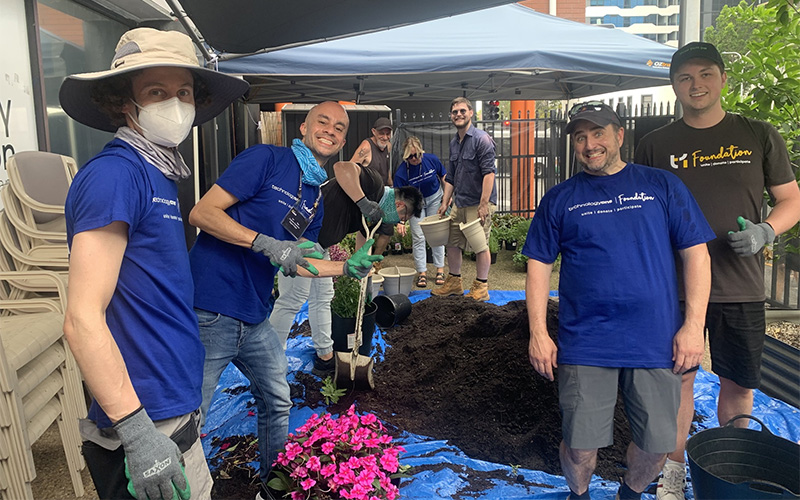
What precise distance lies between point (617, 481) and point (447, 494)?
0.89 m

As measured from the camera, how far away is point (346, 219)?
4.22m

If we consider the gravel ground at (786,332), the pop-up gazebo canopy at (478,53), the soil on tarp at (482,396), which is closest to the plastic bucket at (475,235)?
the soil on tarp at (482,396)

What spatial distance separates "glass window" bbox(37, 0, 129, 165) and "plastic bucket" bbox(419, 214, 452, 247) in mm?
3460

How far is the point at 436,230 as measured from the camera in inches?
246

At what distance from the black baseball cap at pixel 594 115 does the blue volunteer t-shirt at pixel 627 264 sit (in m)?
0.23

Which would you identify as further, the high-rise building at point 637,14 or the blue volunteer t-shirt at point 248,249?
the high-rise building at point 637,14

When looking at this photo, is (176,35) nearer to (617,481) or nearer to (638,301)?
(638,301)

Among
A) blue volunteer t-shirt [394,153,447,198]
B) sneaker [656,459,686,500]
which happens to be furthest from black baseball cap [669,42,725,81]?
blue volunteer t-shirt [394,153,447,198]

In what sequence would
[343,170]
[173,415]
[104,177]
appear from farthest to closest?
[343,170] < [173,415] < [104,177]

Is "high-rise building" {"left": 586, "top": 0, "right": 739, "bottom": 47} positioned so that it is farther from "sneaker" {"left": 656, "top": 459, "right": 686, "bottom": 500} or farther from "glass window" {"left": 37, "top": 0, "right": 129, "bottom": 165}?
"sneaker" {"left": 656, "top": 459, "right": 686, "bottom": 500}

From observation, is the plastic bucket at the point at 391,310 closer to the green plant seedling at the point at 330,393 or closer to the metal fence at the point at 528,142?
the green plant seedling at the point at 330,393

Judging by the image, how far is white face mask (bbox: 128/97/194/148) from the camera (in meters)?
1.53

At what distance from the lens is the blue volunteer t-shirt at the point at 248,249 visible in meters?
2.20

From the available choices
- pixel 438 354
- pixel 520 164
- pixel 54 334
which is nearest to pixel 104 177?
pixel 54 334
